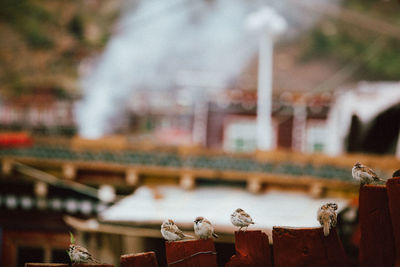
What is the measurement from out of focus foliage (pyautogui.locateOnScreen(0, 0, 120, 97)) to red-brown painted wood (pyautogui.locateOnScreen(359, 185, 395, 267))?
243 inches

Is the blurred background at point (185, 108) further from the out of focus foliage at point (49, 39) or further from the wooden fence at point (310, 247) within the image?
the wooden fence at point (310, 247)

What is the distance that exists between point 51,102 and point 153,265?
595 centimetres

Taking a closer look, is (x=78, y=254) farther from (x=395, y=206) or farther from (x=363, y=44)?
(x=363, y=44)

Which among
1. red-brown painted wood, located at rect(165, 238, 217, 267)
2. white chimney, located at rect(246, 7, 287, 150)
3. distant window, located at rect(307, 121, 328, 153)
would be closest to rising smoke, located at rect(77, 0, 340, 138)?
white chimney, located at rect(246, 7, 287, 150)

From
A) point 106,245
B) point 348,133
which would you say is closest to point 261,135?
point 348,133

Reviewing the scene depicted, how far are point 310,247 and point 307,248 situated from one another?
0.04ft

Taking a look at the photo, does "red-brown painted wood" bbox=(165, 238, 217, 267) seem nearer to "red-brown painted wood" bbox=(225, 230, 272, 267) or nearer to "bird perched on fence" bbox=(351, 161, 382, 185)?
"red-brown painted wood" bbox=(225, 230, 272, 267)

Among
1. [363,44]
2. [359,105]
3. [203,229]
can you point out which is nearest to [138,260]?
[203,229]

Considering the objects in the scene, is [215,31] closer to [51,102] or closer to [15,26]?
[51,102]

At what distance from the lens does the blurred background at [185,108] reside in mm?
4352

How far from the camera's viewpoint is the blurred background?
435cm

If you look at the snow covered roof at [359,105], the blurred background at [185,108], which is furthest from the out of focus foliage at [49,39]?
the snow covered roof at [359,105]

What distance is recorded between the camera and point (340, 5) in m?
5.87

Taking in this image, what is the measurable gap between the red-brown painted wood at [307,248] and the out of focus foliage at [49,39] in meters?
6.07
